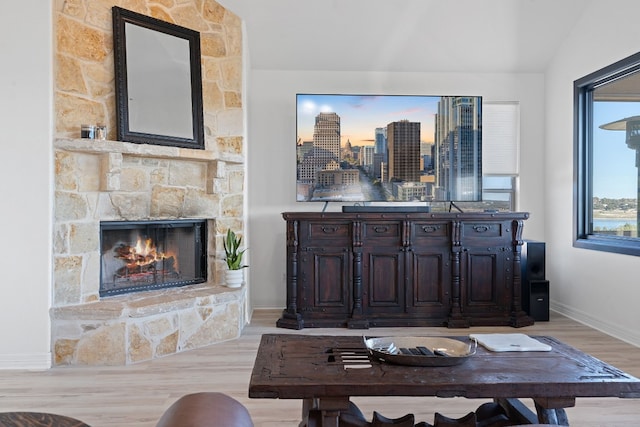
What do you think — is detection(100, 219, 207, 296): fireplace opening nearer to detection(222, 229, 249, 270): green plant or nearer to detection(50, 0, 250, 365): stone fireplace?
detection(50, 0, 250, 365): stone fireplace

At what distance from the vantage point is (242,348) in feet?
12.4

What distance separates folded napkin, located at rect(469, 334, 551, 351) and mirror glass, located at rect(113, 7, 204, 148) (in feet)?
9.02

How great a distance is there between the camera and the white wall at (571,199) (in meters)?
4.03

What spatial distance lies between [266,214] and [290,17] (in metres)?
1.89

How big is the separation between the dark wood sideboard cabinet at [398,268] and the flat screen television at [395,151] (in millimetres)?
477

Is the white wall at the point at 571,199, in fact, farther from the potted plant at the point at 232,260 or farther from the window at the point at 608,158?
the potted plant at the point at 232,260

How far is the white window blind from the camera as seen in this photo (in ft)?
16.8

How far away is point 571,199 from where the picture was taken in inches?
188

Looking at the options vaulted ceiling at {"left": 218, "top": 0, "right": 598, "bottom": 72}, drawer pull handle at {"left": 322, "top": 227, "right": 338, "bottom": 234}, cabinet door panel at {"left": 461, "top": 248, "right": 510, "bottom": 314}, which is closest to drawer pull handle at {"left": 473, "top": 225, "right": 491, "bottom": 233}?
cabinet door panel at {"left": 461, "top": 248, "right": 510, "bottom": 314}

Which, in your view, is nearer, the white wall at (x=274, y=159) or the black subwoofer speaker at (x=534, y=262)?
the black subwoofer speaker at (x=534, y=262)

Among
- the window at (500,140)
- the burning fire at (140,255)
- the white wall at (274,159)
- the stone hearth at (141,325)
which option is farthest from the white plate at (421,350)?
the window at (500,140)

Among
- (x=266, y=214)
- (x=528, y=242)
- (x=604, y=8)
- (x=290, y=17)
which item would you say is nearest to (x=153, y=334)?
(x=266, y=214)

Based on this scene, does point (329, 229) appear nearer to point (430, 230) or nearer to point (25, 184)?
point (430, 230)

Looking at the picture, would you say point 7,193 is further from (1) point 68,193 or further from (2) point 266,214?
(2) point 266,214
